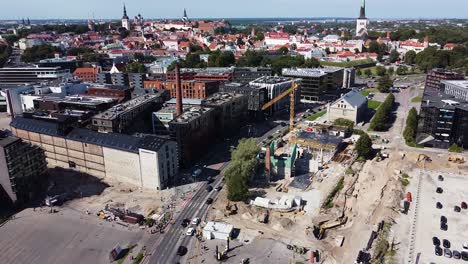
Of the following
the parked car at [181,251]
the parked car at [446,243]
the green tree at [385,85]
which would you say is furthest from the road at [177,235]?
the green tree at [385,85]

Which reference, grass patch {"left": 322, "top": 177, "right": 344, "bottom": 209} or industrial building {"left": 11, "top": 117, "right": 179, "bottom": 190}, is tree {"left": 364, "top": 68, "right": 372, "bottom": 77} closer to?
grass patch {"left": 322, "top": 177, "right": 344, "bottom": 209}

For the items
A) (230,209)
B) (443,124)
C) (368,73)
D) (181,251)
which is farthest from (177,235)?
(368,73)

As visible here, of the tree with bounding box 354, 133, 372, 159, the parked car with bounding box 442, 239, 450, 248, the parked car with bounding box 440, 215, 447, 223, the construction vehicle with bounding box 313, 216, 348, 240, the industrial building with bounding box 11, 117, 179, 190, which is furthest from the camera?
the tree with bounding box 354, 133, 372, 159

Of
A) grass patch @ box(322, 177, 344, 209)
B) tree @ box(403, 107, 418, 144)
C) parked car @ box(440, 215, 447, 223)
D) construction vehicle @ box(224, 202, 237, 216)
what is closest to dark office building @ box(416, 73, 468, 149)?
tree @ box(403, 107, 418, 144)

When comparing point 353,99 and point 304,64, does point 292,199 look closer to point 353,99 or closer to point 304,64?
point 353,99

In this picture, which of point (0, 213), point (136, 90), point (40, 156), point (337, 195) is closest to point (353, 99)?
point (337, 195)

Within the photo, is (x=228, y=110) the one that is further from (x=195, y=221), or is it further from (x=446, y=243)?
(x=446, y=243)
